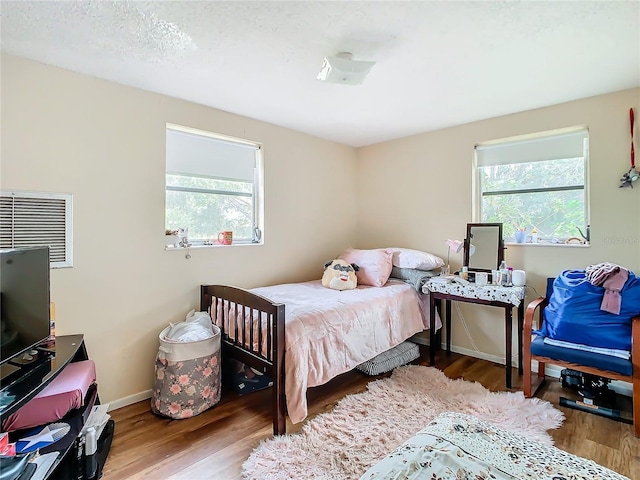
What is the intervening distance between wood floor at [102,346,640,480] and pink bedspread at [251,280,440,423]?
1.05 ft

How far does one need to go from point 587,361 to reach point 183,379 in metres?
2.66

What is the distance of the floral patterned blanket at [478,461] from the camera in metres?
0.91

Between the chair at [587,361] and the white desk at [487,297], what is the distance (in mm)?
170

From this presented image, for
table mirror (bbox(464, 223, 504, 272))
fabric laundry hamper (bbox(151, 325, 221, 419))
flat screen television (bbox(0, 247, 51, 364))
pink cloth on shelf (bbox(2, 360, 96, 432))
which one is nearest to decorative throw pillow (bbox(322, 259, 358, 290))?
table mirror (bbox(464, 223, 504, 272))

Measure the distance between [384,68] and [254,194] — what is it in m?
1.66

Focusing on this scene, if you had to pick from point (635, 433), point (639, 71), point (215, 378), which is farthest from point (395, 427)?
point (639, 71)

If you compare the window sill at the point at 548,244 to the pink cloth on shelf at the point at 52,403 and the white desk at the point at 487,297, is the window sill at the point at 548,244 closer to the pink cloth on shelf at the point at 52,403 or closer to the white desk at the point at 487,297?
the white desk at the point at 487,297

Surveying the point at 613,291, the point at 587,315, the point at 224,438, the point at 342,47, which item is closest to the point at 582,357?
the point at 587,315

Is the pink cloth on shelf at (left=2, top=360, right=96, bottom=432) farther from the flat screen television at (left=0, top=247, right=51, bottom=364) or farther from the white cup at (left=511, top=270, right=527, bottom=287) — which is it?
the white cup at (left=511, top=270, right=527, bottom=287)

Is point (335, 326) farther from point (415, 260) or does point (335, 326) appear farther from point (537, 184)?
point (537, 184)

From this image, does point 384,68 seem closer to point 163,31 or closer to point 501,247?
point 163,31

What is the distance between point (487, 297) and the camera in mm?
2744

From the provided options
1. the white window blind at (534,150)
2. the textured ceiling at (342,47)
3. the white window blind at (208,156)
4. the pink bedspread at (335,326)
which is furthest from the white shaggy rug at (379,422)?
the textured ceiling at (342,47)

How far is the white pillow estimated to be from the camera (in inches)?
129
